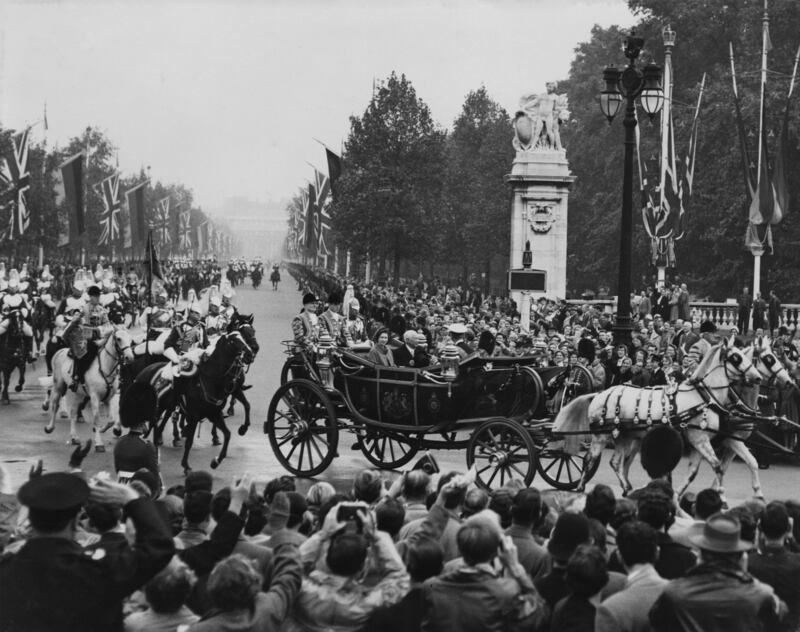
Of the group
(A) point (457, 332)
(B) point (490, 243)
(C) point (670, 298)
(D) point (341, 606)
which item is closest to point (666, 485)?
(D) point (341, 606)

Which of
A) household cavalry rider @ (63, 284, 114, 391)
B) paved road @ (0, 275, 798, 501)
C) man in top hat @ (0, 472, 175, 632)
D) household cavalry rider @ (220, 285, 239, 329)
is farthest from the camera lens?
household cavalry rider @ (220, 285, 239, 329)

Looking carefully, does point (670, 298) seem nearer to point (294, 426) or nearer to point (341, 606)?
point (294, 426)

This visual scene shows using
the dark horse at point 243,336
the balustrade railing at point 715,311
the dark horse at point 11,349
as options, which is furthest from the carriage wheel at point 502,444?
the balustrade railing at point 715,311

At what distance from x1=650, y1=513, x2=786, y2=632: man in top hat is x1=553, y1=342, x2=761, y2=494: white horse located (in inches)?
284

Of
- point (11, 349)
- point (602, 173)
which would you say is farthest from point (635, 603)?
point (602, 173)

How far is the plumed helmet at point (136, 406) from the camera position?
11.2 m

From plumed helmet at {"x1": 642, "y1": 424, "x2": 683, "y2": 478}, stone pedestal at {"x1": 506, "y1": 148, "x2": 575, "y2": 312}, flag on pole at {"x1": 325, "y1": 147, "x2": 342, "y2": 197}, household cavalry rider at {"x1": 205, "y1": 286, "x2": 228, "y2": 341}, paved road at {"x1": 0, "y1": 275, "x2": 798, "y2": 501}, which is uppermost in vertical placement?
flag on pole at {"x1": 325, "y1": 147, "x2": 342, "y2": 197}

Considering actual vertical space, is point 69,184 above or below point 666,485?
above

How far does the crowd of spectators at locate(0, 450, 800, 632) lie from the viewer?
4.72m

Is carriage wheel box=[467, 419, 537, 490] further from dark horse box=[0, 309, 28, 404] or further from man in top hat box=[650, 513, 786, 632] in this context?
dark horse box=[0, 309, 28, 404]

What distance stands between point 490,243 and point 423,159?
7.22 meters

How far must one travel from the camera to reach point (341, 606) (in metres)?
5.37

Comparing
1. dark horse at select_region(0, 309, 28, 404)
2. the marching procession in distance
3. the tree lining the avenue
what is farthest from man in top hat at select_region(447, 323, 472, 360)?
the tree lining the avenue

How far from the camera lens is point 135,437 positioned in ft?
29.3
